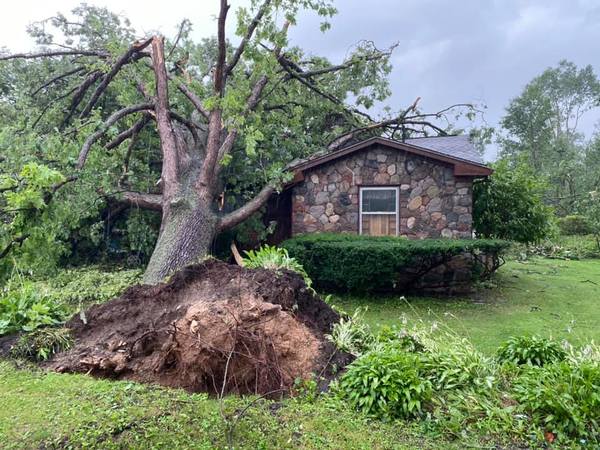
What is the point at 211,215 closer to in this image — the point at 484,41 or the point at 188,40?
the point at 188,40

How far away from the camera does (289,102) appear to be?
10.6 meters

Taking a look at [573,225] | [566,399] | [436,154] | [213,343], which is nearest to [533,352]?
[566,399]

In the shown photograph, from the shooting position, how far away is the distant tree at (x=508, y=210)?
32.8 ft

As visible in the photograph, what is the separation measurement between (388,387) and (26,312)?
3955 mm

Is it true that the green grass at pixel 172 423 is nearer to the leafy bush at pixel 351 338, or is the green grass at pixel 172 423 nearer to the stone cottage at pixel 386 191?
the leafy bush at pixel 351 338

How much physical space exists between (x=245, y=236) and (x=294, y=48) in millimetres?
4953

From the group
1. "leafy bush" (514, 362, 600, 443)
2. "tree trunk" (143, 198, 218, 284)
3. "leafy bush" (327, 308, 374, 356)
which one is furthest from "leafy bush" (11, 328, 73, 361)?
"leafy bush" (514, 362, 600, 443)

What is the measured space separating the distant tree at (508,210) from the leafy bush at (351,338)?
6905 mm

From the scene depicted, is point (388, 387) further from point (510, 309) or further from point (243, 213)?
point (243, 213)

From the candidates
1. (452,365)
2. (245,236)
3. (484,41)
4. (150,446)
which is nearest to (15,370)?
(150,446)

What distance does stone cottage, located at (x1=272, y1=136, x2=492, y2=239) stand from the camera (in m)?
8.69

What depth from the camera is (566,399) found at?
282 centimetres

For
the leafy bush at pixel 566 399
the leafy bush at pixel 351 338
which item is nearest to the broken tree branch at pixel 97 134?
the leafy bush at pixel 351 338

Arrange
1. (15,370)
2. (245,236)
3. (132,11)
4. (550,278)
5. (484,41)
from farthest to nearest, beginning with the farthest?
(484,41) < (132,11) < (550,278) < (245,236) < (15,370)
